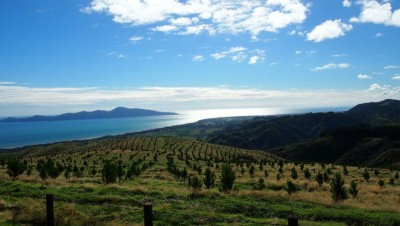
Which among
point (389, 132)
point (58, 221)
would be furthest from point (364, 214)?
point (389, 132)

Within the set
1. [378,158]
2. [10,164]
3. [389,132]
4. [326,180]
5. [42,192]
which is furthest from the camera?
[389,132]

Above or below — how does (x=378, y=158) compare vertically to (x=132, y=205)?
below

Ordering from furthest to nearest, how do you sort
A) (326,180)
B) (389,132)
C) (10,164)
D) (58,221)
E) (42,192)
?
(389,132) → (326,180) → (10,164) → (42,192) → (58,221)

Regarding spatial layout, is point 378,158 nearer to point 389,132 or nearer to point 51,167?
point 389,132

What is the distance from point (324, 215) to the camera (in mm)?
14648

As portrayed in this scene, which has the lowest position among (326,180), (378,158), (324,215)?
(378,158)

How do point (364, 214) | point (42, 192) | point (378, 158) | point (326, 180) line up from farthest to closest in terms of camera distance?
point (378, 158), point (326, 180), point (42, 192), point (364, 214)

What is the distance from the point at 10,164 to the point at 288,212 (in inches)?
990

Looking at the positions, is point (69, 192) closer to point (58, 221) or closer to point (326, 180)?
point (58, 221)

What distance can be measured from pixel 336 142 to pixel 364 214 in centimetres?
14544

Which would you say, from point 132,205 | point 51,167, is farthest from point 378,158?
point 132,205

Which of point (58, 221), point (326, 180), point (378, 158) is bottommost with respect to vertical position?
point (378, 158)

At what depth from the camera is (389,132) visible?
14188cm

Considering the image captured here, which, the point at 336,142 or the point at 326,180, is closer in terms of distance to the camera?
the point at 326,180
